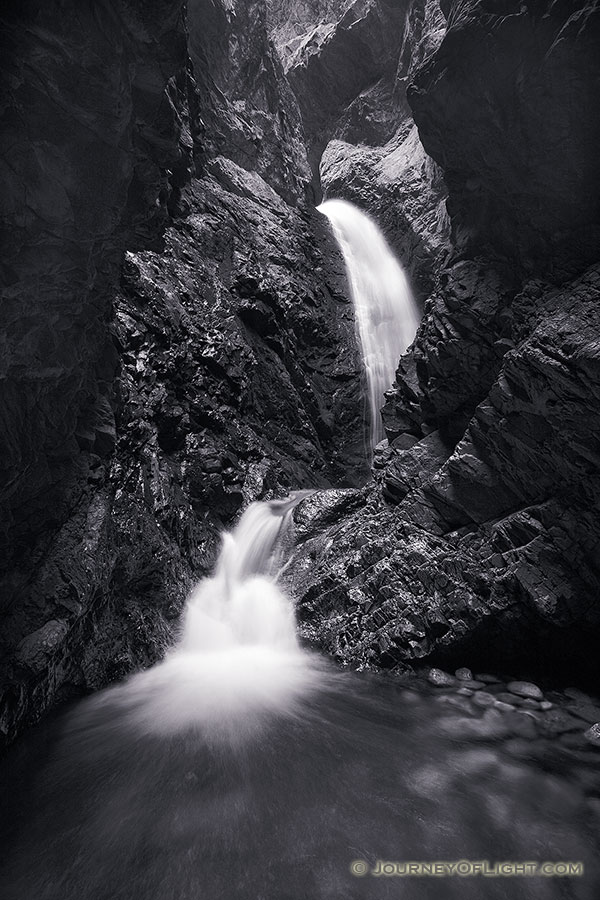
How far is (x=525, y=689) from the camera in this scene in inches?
278

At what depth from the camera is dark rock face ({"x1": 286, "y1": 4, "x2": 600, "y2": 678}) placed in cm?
729

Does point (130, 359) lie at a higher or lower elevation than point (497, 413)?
higher

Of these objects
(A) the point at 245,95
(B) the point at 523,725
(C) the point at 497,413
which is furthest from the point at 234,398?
(A) the point at 245,95

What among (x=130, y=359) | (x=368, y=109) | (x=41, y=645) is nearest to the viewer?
(x=41, y=645)

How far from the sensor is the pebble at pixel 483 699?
6.76 metres

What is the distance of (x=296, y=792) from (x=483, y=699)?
3.51 meters

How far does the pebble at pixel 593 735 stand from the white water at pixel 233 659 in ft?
13.2

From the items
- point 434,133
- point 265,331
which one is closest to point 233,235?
point 265,331

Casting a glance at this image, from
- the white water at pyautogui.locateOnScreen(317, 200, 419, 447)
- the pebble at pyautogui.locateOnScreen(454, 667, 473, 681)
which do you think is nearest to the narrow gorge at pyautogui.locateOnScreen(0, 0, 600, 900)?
the pebble at pyautogui.locateOnScreen(454, 667, 473, 681)

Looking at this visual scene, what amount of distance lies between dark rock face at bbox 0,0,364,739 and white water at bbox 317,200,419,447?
3.35 ft

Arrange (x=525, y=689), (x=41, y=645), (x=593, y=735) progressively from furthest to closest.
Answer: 1. (x=525, y=689)
2. (x=41, y=645)
3. (x=593, y=735)

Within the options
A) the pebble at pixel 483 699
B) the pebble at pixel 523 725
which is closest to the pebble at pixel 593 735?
the pebble at pixel 523 725

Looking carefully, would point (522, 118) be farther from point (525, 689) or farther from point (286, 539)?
point (286, 539)

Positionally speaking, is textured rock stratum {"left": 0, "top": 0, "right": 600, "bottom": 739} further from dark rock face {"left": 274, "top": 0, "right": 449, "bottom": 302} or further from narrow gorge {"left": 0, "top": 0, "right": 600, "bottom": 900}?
dark rock face {"left": 274, "top": 0, "right": 449, "bottom": 302}
